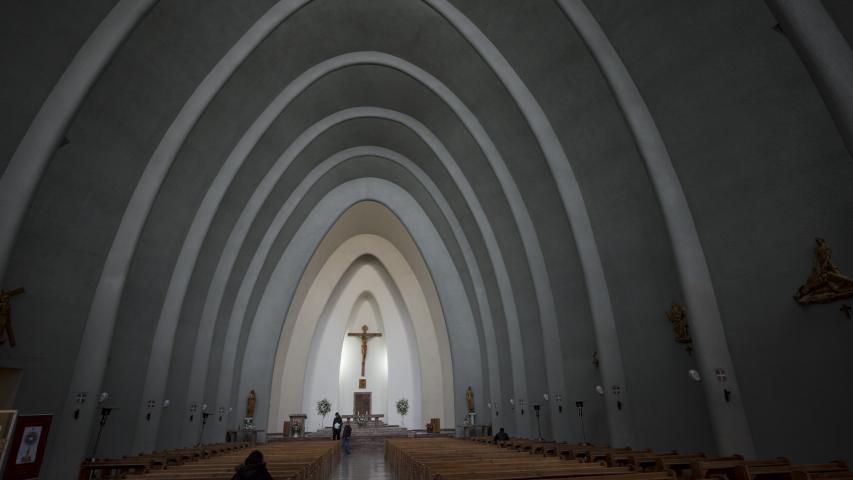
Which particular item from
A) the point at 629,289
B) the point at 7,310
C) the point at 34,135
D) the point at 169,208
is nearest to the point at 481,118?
the point at 629,289

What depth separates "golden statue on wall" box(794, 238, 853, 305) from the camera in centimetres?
493

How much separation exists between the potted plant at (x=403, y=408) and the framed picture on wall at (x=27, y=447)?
19588mm

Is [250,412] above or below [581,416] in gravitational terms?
above

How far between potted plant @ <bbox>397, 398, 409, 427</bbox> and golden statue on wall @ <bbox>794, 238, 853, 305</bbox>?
21.8 meters

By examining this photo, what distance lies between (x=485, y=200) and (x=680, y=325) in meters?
8.04

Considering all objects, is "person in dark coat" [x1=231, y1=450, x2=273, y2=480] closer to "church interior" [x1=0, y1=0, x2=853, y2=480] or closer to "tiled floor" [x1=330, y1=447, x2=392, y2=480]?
"church interior" [x1=0, y1=0, x2=853, y2=480]

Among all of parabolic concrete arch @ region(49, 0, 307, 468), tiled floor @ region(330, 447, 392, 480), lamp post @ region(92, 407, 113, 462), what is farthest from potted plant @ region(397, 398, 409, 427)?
parabolic concrete arch @ region(49, 0, 307, 468)

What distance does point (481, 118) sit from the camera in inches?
495

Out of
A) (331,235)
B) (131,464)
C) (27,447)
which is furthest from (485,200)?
(27,447)

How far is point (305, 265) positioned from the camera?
62.7 feet

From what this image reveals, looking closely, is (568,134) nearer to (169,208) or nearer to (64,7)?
(64,7)

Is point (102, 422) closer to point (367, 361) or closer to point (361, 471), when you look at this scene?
point (361, 471)

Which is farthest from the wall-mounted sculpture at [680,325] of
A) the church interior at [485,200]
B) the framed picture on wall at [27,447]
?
the framed picture on wall at [27,447]

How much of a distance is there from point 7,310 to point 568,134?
10679 millimetres
